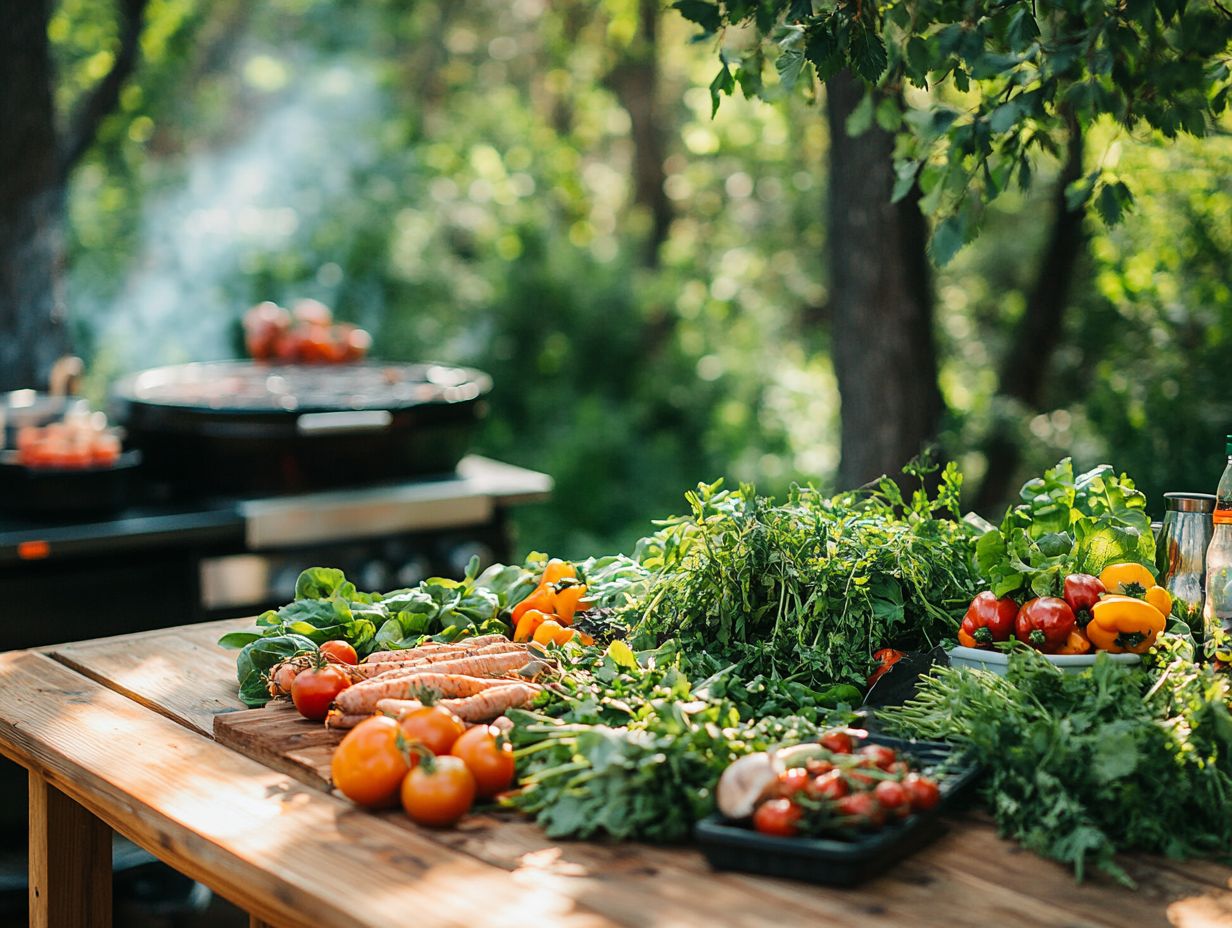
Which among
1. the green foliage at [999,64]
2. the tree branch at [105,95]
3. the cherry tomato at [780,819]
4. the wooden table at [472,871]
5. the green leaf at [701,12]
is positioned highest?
the tree branch at [105,95]

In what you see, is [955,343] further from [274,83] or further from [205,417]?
[274,83]

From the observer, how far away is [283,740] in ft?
7.45

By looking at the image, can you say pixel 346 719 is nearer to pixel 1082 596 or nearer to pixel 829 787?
pixel 829 787

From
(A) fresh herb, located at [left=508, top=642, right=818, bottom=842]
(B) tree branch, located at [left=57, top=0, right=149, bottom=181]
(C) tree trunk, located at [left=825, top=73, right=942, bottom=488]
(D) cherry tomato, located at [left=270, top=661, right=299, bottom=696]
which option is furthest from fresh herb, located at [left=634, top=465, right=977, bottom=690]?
(B) tree branch, located at [left=57, top=0, right=149, bottom=181]

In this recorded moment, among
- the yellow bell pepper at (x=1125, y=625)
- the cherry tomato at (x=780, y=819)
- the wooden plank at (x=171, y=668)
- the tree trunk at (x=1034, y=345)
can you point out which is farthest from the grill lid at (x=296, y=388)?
the tree trunk at (x=1034, y=345)

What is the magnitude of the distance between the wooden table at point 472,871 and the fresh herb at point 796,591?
1.67 feet

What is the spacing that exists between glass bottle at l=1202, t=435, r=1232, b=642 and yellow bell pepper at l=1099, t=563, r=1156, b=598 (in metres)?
0.11

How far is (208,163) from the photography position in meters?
11.1

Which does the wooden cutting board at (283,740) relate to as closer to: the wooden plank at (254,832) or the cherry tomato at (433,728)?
the wooden plank at (254,832)

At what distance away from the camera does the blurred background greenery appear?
6.46 m

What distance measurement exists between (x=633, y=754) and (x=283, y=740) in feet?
2.28

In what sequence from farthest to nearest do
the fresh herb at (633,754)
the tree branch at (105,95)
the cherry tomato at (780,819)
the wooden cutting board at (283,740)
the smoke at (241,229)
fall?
the smoke at (241,229)
the tree branch at (105,95)
the wooden cutting board at (283,740)
the fresh herb at (633,754)
the cherry tomato at (780,819)

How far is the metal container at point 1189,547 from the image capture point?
259cm

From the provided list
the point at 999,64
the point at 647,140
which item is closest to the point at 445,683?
the point at 999,64
